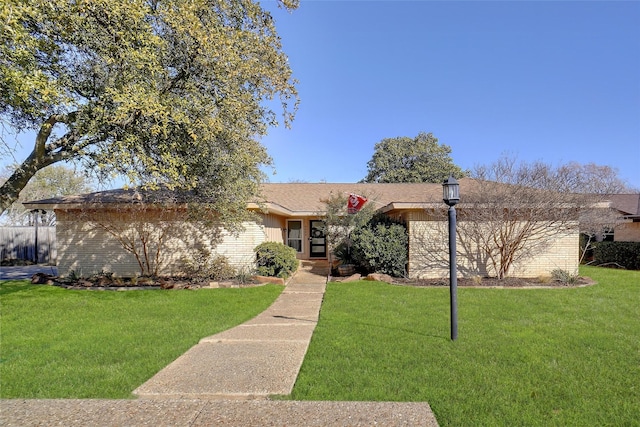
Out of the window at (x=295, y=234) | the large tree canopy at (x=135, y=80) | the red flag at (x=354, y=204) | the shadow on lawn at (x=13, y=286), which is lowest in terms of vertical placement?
the shadow on lawn at (x=13, y=286)

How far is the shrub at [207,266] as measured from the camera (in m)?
11.4

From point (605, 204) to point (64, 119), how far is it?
14476 millimetres

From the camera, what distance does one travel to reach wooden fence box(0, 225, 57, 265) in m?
18.4

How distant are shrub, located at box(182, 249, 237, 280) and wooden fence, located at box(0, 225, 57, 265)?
11.7 m

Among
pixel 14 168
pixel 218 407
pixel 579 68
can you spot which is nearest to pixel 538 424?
pixel 218 407

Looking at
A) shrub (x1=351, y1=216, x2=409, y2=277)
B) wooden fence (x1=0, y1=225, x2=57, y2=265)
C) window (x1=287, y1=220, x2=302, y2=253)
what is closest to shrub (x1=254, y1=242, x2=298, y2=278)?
shrub (x1=351, y1=216, x2=409, y2=277)

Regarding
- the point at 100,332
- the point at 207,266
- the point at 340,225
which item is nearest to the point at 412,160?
the point at 340,225

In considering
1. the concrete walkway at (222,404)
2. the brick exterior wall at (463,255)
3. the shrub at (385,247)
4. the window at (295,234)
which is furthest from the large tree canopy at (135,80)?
the window at (295,234)

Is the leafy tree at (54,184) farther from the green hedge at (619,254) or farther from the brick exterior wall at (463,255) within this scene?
the green hedge at (619,254)

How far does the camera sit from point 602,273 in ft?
43.5

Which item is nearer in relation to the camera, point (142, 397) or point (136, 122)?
point (142, 397)

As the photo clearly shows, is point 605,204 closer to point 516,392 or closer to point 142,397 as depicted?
point 516,392

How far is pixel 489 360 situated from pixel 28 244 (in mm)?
23076

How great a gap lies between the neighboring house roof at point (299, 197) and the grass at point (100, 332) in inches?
111
